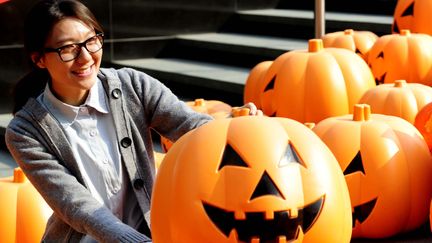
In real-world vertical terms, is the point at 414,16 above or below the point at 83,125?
below

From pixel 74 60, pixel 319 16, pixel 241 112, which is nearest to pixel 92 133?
pixel 74 60

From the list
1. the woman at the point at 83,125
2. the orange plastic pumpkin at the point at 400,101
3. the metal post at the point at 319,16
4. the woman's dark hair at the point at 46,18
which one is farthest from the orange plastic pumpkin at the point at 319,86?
the woman's dark hair at the point at 46,18

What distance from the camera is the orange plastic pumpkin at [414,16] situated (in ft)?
18.7

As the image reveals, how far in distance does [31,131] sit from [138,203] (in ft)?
1.32

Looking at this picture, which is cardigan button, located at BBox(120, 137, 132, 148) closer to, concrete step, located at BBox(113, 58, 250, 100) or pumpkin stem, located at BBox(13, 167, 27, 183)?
pumpkin stem, located at BBox(13, 167, 27, 183)

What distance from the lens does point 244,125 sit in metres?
2.79

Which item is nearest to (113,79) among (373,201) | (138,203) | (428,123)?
(138,203)

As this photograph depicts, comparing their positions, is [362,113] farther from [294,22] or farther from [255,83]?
[294,22]

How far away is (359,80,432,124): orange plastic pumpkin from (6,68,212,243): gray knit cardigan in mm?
1679

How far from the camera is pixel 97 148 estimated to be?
10.2 ft

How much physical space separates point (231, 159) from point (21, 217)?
1.78 metres

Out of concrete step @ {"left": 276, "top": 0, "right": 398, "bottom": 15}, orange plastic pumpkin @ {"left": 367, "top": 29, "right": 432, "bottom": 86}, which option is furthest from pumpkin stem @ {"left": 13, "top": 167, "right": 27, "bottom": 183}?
concrete step @ {"left": 276, "top": 0, "right": 398, "bottom": 15}

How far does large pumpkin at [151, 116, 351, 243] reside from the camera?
2.67 m

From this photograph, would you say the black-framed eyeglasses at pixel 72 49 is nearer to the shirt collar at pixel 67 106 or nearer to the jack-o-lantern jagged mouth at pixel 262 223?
the shirt collar at pixel 67 106
